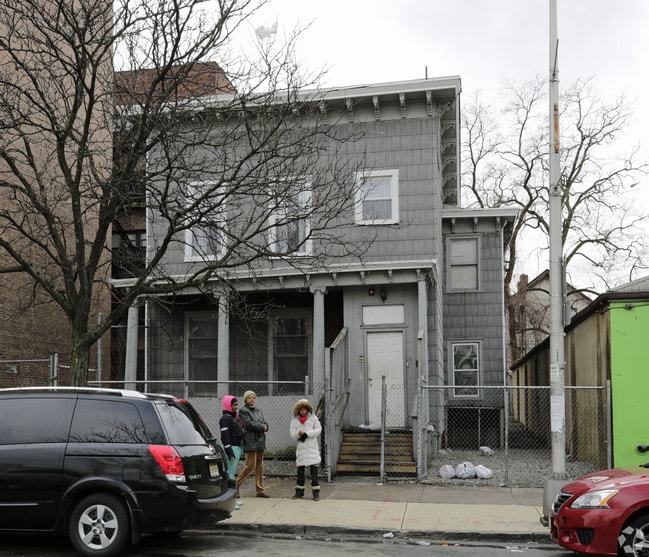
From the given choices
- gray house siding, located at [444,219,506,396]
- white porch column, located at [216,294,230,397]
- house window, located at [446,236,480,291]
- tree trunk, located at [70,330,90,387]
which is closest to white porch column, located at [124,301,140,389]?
white porch column, located at [216,294,230,397]

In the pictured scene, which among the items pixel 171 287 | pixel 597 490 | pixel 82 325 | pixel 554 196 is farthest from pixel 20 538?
pixel 554 196

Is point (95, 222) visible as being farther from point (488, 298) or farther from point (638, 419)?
point (638, 419)

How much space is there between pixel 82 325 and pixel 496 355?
493 inches

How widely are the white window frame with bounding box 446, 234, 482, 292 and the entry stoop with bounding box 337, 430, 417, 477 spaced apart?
20.3 ft

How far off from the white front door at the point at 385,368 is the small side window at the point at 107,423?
9.10m

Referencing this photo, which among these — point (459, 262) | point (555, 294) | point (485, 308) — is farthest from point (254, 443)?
point (459, 262)

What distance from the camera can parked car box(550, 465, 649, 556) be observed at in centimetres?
766

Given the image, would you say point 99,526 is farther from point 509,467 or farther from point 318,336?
point 509,467

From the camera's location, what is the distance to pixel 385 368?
675 inches

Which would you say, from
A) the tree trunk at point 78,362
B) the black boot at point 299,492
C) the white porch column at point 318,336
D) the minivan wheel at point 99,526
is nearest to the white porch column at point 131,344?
the white porch column at point 318,336

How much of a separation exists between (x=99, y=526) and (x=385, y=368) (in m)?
9.79

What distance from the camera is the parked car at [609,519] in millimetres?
7656

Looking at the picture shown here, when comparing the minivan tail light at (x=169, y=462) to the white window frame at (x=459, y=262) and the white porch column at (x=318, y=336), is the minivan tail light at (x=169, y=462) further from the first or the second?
the white window frame at (x=459, y=262)

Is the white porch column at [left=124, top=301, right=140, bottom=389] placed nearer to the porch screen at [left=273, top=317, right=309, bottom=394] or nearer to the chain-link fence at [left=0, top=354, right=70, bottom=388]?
the chain-link fence at [left=0, top=354, right=70, bottom=388]
